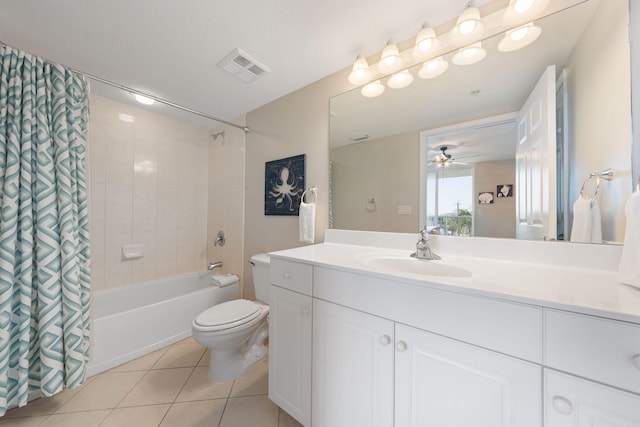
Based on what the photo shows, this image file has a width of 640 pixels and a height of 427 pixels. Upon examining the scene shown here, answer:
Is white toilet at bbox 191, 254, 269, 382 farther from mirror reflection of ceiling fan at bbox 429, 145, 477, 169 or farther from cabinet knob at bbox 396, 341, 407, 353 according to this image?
mirror reflection of ceiling fan at bbox 429, 145, 477, 169

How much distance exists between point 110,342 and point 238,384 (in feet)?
3.17

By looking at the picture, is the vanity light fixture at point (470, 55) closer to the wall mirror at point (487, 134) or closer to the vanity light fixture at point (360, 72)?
the wall mirror at point (487, 134)

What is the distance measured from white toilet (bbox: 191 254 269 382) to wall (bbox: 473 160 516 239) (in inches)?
54.9

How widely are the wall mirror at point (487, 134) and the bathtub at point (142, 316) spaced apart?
5.02ft

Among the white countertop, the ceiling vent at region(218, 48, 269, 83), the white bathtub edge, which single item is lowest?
the white bathtub edge

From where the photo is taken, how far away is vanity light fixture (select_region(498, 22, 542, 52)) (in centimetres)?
95

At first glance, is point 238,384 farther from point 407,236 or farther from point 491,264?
point 491,264

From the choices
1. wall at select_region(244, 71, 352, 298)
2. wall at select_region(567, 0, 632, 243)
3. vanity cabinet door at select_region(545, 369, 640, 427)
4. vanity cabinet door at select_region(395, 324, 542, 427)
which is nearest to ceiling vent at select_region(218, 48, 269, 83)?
wall at select_region(244, 71, 352, 298)

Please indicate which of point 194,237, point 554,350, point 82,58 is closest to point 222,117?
point 82,58

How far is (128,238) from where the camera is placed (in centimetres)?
209

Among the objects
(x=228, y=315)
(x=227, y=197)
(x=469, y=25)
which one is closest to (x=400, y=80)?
(x=469, y=25)

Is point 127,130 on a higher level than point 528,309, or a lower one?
higher

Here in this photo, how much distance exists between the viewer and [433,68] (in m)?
1.18

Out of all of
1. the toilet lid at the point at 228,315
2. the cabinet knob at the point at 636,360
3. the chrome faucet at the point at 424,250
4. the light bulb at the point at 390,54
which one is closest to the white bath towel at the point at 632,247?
the cabinet knob at the point at 636,360
